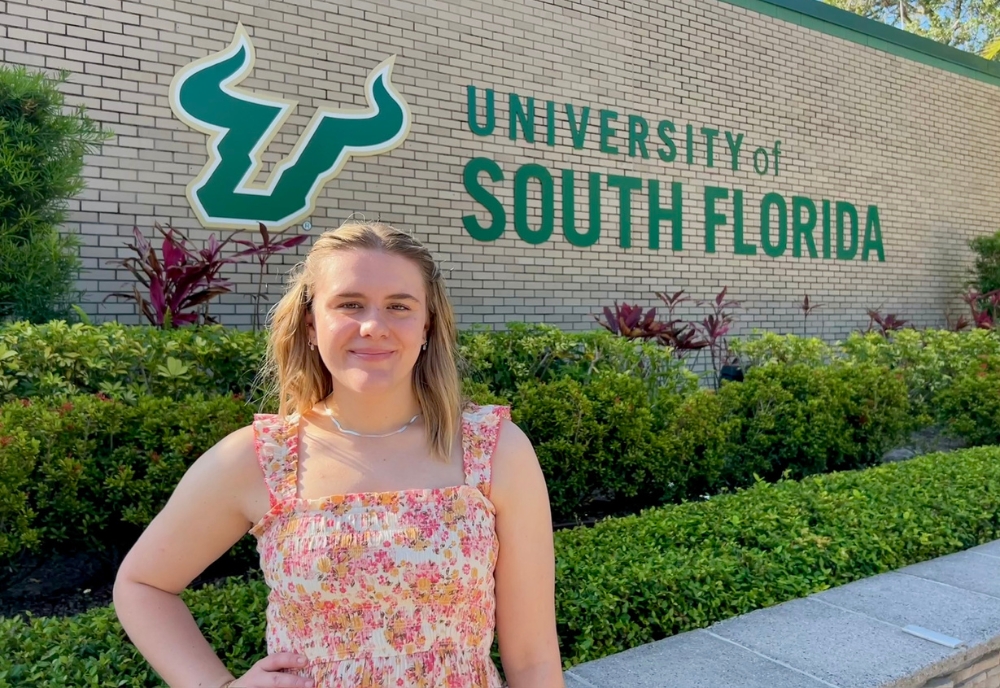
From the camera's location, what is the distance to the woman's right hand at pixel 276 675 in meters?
1.47

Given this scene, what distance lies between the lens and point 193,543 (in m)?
1.57

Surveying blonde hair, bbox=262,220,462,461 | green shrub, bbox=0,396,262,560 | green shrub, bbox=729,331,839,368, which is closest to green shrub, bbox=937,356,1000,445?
green shrub, bbox=729,331,839,368

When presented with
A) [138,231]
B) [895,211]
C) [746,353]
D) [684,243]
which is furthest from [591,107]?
[895,211]

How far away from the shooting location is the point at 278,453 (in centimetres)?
164

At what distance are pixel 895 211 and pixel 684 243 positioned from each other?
405cm

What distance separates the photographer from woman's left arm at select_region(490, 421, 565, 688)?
5.36 ft

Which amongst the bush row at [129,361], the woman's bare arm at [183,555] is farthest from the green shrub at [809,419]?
the woman's bare arm at [183,555]

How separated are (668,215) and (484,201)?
2.39 metres

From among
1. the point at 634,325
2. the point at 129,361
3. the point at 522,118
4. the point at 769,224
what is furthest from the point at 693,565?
the point at 769,224

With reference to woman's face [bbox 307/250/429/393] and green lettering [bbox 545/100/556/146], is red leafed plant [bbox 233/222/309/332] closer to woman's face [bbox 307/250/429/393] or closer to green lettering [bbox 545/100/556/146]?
green lettering [bbox 545/100/556/146]

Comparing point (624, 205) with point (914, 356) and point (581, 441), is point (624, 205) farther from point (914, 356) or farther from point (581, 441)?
point (581, 441)

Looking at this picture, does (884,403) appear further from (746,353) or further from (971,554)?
(971,554)

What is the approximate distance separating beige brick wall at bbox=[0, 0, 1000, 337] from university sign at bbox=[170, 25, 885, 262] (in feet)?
0.24

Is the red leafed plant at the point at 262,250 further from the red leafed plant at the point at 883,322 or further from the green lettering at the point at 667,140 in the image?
the red leafed plant at the point at 883,322
